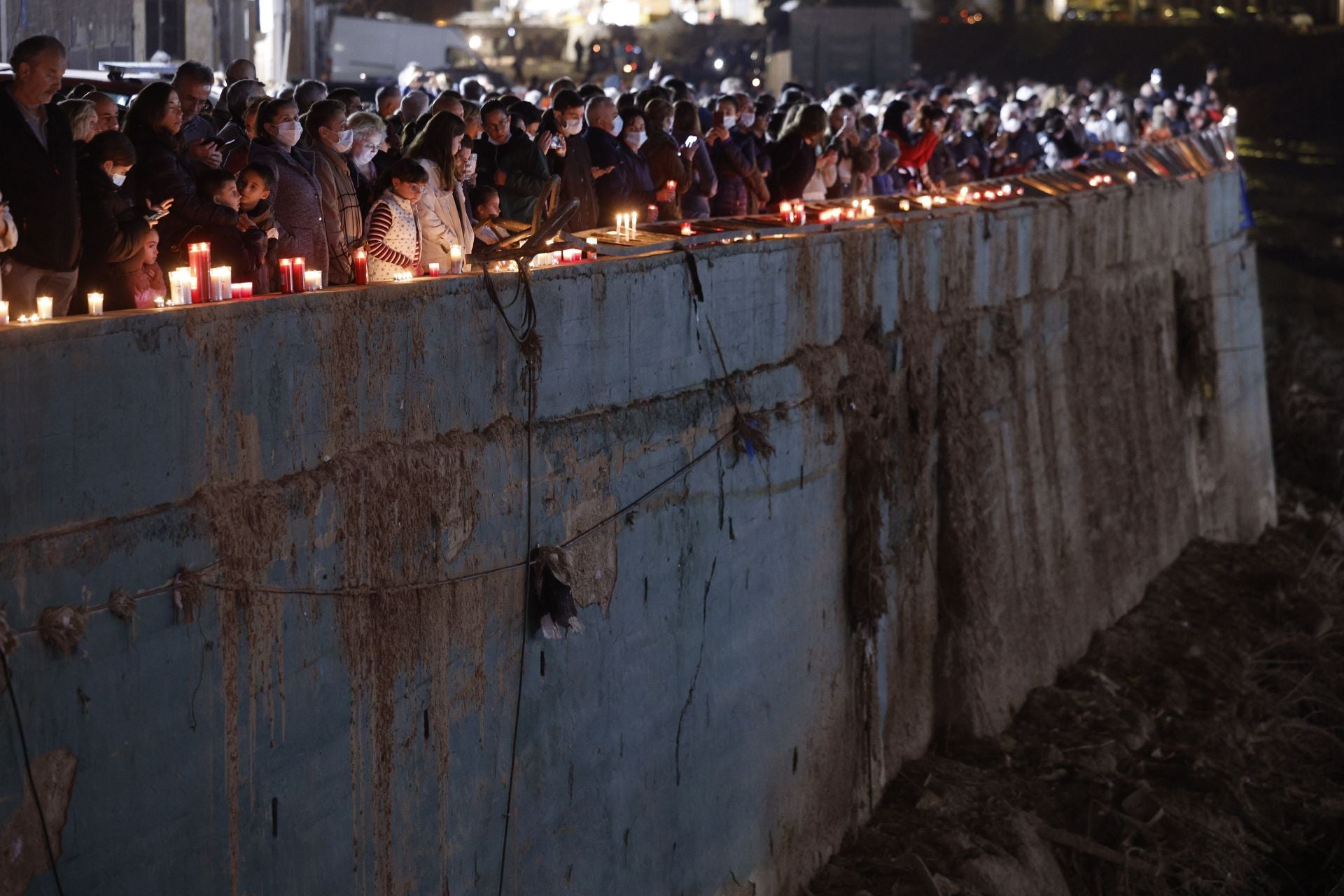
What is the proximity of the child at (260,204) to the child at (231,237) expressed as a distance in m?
0.05

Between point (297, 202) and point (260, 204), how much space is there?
423 mm

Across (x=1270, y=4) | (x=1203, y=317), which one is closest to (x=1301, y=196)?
(x=1270, y=4)

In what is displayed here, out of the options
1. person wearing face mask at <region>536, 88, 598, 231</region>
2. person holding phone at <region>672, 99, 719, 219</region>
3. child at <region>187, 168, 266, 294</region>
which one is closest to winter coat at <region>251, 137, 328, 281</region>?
child at <region>187, 168, 266, 294</region>

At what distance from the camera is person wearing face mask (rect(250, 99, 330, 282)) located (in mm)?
7910

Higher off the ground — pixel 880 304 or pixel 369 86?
pixel 369 86

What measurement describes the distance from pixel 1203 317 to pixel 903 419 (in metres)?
10.5

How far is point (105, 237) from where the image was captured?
260 inches

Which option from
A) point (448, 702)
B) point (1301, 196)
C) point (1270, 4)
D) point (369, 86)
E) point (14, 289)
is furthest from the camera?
point (1270, 4)

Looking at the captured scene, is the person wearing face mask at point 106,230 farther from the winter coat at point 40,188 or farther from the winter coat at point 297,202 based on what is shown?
the winter coat at point 297,202

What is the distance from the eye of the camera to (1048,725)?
14.5 m

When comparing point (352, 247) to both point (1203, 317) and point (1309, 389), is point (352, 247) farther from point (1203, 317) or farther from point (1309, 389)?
point (1309, 389)

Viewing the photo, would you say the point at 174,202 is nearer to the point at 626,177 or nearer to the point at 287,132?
the point at 287,132

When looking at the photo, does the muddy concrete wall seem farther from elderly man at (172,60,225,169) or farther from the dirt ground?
elderly man at (172,60,225,169)

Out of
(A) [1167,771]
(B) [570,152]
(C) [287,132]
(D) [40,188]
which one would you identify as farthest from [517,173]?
(A) [1167,771]
